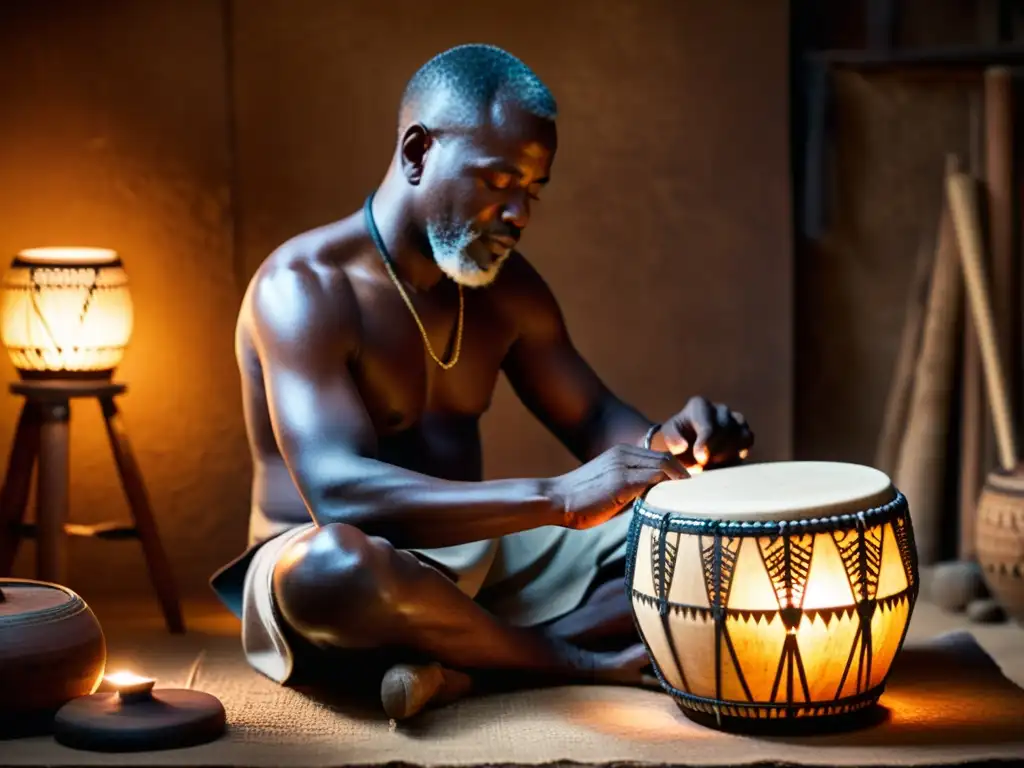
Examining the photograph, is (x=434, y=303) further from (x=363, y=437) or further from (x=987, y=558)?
(x=987, y=558)

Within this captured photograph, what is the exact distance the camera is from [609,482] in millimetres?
3637

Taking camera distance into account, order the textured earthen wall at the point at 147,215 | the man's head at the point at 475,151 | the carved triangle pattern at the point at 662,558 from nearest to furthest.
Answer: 1. the carved triangle pattern at the point at 662,558
2. the man's head at the point at 475,151
3. the textured earthen wall at the point at 147,215

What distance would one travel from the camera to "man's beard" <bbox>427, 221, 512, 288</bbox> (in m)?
3.95

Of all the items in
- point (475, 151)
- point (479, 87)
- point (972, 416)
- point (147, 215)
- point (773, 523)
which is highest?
point (479, 87)

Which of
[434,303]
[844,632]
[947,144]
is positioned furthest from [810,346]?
[844,632]

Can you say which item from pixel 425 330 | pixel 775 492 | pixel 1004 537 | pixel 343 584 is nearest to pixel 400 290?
pixel 425 330

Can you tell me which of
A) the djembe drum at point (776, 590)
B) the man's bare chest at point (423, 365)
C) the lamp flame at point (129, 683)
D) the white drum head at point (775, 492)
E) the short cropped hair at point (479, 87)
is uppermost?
the short cropped hair at point (479, 87)

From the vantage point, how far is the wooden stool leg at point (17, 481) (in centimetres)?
473

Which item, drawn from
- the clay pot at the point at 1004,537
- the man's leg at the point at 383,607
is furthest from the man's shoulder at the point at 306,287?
the clay pot at the point at 1004,537

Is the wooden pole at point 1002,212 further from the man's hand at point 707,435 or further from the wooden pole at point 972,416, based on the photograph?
the man's hand at point 707,435

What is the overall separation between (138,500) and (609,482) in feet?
5.84

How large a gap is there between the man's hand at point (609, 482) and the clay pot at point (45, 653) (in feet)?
3.58

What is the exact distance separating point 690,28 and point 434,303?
4.97ft

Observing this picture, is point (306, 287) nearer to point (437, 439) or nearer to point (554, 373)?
point (437, 439)
